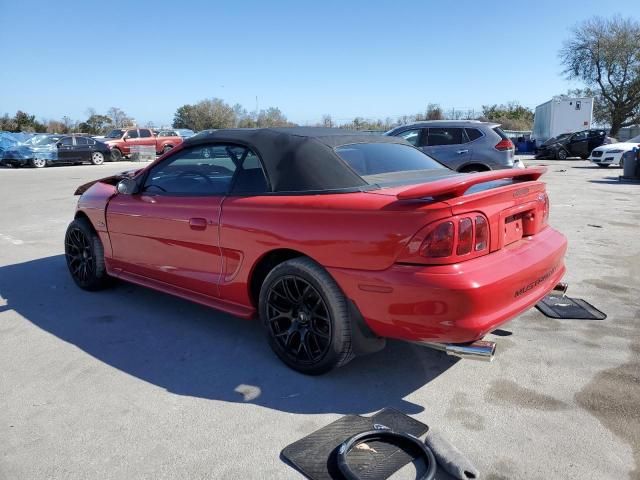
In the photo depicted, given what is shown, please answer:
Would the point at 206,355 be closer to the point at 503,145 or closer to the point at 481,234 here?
the point at 481,234

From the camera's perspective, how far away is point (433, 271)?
8.84 ft

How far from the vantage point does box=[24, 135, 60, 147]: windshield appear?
23.6 meters

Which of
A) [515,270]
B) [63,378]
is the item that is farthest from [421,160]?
[63,378]

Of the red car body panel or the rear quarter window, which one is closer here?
the red car body panel

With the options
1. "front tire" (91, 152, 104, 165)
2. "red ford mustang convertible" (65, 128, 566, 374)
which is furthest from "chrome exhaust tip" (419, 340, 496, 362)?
"front tire" (91, 152, 104, 165)

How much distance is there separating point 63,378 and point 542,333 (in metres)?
3.38

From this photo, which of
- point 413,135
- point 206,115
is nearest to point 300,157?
point 413,135

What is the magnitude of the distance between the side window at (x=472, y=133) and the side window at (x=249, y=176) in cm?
759

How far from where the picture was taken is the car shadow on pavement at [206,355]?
122 inches

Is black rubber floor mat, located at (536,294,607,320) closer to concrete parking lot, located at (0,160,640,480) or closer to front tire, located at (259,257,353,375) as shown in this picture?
concrete parking lot, located at (0,160,640,480)

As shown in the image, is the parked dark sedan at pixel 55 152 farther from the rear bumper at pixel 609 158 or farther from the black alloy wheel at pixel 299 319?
the black alloy wheel at pixel 299 319

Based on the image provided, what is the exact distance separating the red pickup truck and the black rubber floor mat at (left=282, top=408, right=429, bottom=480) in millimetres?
27559

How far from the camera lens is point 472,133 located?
33.8ft

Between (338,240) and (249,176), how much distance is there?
99cm
